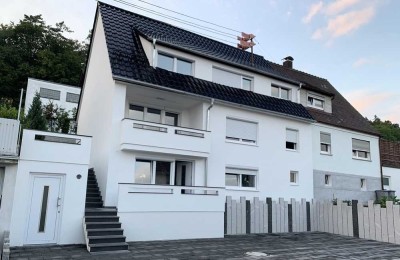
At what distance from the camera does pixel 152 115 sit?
48.2ft

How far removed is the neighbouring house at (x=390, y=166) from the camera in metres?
22.5

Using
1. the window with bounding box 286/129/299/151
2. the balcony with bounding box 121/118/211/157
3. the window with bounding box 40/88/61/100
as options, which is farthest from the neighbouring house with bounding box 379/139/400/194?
the window with bounding box 40/88/61/100

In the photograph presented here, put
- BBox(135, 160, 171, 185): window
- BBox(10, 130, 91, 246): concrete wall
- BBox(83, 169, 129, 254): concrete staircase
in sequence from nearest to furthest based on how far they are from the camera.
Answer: BBox(83, 169, 129, 254): concrete staircase, BBox(10, 130, 91, 246): concrete wall, BBox(135, 160, 171, 185): window

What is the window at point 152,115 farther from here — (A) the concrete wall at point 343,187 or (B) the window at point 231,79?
(A) the concrete wall at point 343,187

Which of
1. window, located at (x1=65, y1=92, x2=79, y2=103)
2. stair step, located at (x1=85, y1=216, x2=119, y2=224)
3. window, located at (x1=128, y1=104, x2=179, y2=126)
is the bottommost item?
stair step, located at (x1=85, y1=216, x2=119, y2=224)

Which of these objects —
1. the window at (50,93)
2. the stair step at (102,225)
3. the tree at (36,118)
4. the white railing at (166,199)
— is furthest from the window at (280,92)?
the window at (50,93)

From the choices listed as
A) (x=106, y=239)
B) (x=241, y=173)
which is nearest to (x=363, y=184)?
(x=241, y=173)

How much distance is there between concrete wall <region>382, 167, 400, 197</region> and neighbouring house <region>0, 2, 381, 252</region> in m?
2.11

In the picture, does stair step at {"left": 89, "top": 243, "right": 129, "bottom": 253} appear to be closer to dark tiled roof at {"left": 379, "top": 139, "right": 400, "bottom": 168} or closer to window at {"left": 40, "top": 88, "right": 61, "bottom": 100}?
dark tiled roof at {"left": 379, "top": 139, "right": 400, "bottom": 168}

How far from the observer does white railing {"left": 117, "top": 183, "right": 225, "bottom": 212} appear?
33.6 feet

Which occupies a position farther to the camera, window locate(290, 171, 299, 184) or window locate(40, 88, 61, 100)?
window locate(40, 88, 61, 100)

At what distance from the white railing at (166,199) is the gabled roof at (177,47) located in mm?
4293

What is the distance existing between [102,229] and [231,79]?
1015 cm

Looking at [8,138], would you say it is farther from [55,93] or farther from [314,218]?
[55,93]
